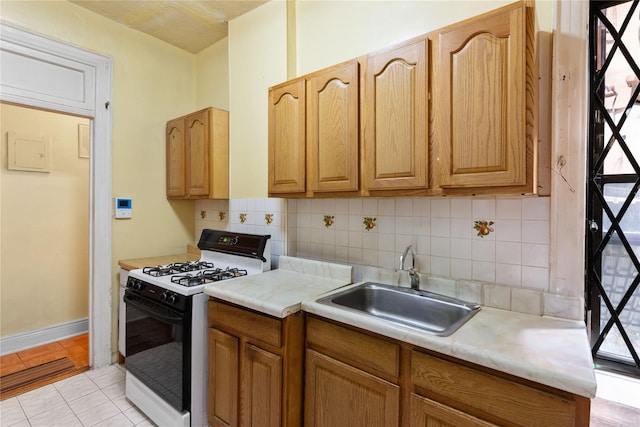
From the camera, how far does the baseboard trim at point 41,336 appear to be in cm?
263

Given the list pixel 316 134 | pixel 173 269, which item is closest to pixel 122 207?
pixel 173 269

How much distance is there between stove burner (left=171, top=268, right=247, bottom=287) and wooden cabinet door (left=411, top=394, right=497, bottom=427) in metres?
1.23

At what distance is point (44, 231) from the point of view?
287 centimetres

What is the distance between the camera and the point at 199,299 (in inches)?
67.1

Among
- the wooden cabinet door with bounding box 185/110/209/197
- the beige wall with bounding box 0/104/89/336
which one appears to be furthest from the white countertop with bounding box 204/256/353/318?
the beige wall with bounding box 0/104/89/336

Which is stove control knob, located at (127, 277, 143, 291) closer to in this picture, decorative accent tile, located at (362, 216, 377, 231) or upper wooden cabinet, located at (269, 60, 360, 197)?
upper wooden cabinet, located at (269, 60, 360, 197)

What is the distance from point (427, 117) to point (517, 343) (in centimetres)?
92

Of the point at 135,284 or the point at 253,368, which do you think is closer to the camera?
the point at 253,368

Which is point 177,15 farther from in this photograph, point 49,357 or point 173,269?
point 49,357

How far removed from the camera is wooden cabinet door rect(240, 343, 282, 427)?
4.60 ft

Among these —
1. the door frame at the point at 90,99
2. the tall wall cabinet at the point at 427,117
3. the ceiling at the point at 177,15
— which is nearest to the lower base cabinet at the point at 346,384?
the tall wall cabinet at the point at 427,117

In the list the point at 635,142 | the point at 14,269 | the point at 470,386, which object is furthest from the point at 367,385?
the point at 14,269

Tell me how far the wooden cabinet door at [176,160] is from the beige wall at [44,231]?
1.03m

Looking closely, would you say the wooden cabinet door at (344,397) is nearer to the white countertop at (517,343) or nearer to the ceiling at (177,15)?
the white countertop at (517,343)
